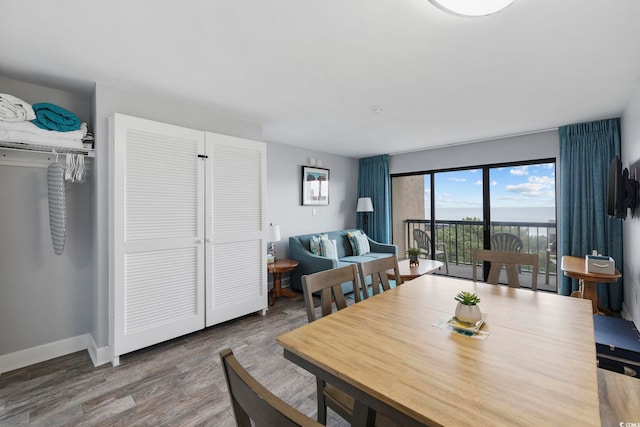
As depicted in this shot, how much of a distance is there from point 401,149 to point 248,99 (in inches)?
131

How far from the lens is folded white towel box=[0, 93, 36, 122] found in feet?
6.90

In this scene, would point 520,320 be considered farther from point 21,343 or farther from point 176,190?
point 21,343

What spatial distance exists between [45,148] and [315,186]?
3.65m

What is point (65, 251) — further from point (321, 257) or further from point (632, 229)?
point (632, 229)

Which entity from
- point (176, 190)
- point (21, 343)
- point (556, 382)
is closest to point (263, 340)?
point (176, 190)

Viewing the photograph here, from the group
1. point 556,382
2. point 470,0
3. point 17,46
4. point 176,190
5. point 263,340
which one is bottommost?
point 263,340

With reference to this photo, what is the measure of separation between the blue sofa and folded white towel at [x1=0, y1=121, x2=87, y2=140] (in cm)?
289

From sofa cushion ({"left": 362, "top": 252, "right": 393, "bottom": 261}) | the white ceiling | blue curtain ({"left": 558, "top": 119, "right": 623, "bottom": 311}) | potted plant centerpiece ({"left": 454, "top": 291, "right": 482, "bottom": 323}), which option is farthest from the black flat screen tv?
sofa cushion ({"left": 362, "top": 252, "right": 393, "bottom": 261})

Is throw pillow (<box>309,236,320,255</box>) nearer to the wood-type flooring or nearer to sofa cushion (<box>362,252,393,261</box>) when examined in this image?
sofa cushion (<box>362,252,393,261</box>)

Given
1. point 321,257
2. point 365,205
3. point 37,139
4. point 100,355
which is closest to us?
point 37,139

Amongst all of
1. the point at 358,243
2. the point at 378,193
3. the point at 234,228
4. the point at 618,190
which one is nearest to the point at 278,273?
the point at 234,228

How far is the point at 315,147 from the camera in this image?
16.8ft

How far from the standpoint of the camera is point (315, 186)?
5.33 metres

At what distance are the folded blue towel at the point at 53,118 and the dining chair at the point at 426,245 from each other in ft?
17.1
